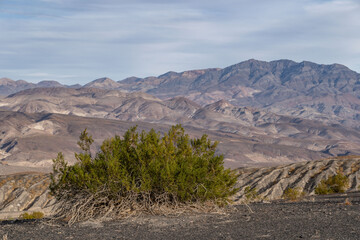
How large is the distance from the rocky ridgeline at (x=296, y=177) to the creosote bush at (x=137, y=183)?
26.5m

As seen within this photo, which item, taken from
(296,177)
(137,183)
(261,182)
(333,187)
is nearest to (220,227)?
(137,183)

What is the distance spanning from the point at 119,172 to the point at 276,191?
3333 centimetres

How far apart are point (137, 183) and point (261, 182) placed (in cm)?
3641

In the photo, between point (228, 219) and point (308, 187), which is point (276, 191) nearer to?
point (308, 187)

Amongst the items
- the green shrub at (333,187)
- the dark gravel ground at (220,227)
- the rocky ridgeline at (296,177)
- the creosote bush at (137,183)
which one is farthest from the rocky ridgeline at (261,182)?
the dark gravel ground at (220,227)

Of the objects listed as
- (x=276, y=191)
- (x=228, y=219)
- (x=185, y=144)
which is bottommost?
(x=276, y=191)

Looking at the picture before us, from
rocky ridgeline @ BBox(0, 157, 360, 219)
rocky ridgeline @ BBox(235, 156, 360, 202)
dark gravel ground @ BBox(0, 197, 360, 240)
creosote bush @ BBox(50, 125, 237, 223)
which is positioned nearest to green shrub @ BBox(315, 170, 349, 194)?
rocky ridgeline @ BBox(0, 157, 360, 219)

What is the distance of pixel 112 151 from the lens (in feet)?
54.4

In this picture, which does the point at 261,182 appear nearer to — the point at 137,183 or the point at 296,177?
the point at 296,177

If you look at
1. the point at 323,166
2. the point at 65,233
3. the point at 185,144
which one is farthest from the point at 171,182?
the point at 323,166

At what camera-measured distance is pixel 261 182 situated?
1966 inches

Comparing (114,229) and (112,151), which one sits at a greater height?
(112,151)

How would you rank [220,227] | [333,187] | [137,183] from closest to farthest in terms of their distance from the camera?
[220,227] → [137,183] → [333,187]

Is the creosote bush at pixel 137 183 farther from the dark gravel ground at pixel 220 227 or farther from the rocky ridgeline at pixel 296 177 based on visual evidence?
the rocky ridgeline at pixel 296 177
